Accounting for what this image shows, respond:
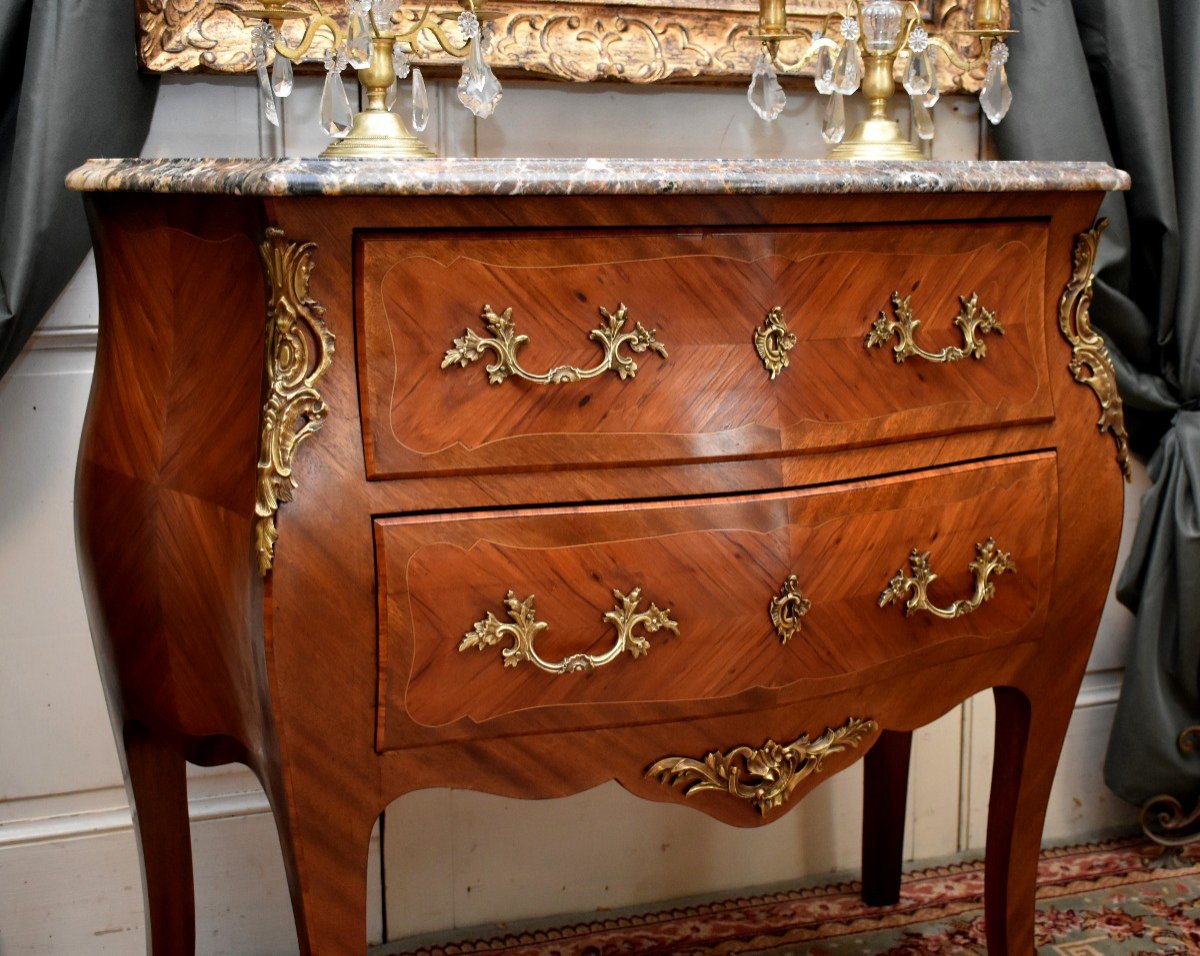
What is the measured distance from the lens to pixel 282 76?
131 centimetres

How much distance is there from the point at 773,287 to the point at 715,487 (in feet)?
0.52

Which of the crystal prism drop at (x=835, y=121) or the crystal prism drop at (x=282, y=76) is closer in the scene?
the crystal prism drop at (x=282, y=76)

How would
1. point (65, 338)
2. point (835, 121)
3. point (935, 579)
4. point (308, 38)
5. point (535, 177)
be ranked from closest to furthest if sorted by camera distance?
point (535, 177) → point (935, 579) → point (308, 38) → point (65, 338) → point (835, 121)

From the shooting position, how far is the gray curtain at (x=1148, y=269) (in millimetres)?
1626

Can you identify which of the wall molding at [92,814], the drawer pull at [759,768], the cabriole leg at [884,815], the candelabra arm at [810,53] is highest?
the candelabra arm at [810,53]

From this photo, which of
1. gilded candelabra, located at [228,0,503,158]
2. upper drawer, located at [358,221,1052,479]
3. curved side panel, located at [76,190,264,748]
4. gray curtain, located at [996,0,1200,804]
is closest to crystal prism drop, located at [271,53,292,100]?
gilded candelabra, located at [228,0,503,158]

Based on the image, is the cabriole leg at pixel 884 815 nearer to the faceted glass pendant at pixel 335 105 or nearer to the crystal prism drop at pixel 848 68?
the crystal prism drop at pixel 848 68

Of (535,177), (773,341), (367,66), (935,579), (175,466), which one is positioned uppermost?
(367,66)

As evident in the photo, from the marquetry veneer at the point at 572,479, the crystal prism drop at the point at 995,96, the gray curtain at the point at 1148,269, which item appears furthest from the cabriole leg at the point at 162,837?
the gray curtain at the point at 1148,269

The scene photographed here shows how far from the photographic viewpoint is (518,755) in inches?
38.4

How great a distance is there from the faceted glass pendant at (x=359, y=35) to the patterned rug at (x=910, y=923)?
108 cm

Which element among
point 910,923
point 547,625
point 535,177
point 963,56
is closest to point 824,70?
point 963,56

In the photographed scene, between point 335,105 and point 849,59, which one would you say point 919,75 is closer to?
point 849,59

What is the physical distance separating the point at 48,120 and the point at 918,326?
89 cm
